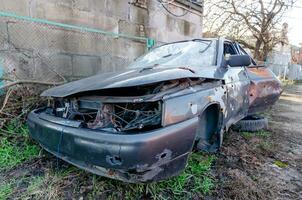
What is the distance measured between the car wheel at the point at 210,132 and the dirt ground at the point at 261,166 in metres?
0.22

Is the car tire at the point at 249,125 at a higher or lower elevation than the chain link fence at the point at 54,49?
lower

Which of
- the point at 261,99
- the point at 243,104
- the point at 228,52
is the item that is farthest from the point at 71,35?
the point at 261,99

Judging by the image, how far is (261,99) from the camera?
3.79 m

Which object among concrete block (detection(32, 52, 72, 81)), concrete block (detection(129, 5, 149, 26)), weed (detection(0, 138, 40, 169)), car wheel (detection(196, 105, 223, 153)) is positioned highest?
concrete block (detection(129, 5, 149, 26))

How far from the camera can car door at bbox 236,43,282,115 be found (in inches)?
141

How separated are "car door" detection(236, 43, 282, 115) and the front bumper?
6.59 ft

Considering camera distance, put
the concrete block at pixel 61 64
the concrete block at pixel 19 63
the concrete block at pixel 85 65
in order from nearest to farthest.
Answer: the concrete block at pixel 19 63 → the concrete block at pixel 61 64 → the concrete block at pixel 85 65

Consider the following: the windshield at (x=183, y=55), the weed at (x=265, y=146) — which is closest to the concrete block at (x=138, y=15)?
the windshield at (x=183, y=55)

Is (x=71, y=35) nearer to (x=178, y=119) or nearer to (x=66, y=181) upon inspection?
(x=66, y=181)

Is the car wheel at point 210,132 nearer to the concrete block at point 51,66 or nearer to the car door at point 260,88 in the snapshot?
the car door at point 260,88

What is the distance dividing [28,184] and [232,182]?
76.0 inches

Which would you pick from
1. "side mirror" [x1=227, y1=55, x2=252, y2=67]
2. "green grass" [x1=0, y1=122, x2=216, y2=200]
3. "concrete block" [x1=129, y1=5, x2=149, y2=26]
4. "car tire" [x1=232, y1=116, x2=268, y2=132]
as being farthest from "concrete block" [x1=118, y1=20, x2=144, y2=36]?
"green grass" [x1=0, y1=122, x2=216, y2=200]

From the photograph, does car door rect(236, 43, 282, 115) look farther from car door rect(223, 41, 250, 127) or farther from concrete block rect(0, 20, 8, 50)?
concrete block rect(0, 20, 8, 50)

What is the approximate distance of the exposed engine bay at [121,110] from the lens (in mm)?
1815
